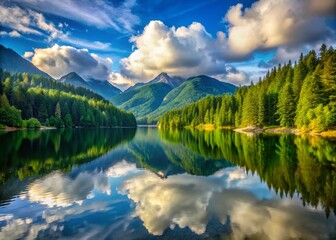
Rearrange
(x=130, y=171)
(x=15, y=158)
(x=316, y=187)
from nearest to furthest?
(x=316, y=187) < (x=130, y=171) < (x=15, y=158)

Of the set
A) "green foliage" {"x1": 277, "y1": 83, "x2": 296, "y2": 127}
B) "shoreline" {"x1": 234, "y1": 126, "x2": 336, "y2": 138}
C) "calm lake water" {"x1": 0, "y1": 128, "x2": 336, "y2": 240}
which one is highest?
"green foliage" {"x1": 277, "y1": 83, "x2": 296, "y2": 127}

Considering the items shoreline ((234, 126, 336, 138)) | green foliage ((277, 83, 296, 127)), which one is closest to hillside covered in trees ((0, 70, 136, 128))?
shoreline ((234, 126, 336, 138))

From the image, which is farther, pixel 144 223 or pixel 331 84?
pixel 331 84

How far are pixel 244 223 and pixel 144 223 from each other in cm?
544

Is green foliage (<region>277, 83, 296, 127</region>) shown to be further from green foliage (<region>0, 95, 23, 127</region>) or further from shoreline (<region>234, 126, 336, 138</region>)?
green foliage (<region>0, 95, 23, 127</region>)

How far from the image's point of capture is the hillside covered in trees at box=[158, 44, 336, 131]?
3096 inches

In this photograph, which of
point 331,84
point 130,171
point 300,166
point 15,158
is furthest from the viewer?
point 331,84

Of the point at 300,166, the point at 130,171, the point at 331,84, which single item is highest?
the point at 331,84

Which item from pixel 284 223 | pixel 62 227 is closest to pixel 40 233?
pixel 62 227

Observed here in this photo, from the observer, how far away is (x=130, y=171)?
3130 cm

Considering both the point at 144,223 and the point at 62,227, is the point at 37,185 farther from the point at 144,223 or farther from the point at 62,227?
the point at 144,223

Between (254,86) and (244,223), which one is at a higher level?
(254,86)

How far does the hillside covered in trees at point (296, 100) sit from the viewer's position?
78.6m

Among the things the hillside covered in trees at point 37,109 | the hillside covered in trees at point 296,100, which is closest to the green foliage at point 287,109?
the hillside covered in trees at point 296,100
